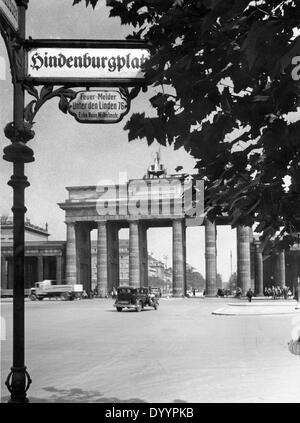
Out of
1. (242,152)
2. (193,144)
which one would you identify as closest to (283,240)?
(242,152)

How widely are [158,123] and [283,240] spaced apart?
223 cm

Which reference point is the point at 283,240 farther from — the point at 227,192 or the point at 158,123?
the point at 158,123

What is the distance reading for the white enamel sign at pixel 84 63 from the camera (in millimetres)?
7125

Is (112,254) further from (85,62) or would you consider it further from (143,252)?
(85,62)

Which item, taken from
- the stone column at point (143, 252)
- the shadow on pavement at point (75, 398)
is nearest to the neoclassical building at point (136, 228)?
the stone column at point (143, 252)

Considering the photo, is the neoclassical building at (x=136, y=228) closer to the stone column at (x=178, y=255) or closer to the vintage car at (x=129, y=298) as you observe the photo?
the stone column at (x=178, y=255)

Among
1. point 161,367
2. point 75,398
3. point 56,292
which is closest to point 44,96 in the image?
point 75,398

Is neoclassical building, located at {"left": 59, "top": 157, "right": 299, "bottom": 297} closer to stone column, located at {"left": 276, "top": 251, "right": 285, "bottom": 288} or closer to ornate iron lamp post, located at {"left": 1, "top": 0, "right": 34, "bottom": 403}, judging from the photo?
stone column, located at {"left": 276, "top": 251, "right": 285, "bottom": 288}

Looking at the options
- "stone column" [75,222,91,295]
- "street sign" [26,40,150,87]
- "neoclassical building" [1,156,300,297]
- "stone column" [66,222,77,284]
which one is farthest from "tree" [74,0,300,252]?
"stone column" [75,222,91,295]

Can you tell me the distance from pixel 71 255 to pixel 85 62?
98.8 metres

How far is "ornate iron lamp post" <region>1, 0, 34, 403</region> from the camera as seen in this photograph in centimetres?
671

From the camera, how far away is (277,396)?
31.1 feet

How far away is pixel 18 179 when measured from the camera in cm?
700

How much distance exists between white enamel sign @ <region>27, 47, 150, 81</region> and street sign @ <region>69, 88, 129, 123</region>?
23 cm
